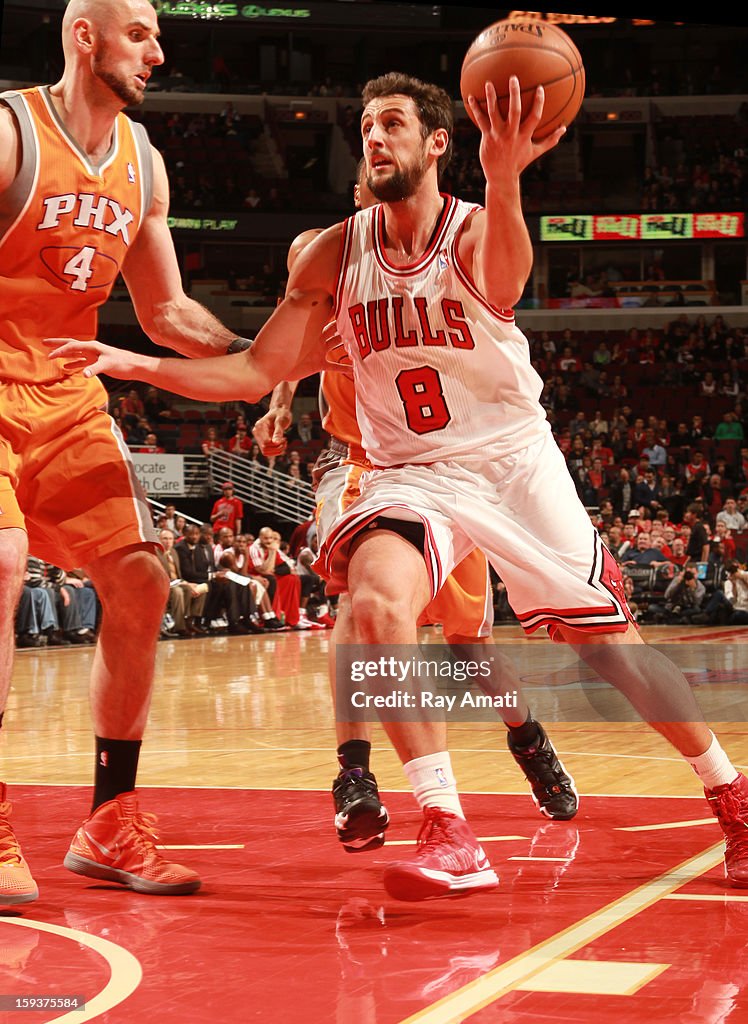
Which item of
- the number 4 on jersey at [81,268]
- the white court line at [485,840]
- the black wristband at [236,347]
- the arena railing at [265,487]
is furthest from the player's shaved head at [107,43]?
the arena railing at [265,487]

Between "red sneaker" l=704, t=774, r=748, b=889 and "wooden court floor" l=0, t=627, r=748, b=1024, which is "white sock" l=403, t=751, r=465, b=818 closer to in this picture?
"wooden court floor" l=0, t=627, r=748, b=1024

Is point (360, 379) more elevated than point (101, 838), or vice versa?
point (360, 379)

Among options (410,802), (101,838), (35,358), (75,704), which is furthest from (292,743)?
(35,358)

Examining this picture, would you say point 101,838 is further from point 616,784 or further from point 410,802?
point 616,784

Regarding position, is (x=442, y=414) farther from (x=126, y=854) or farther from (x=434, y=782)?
(x=126, y=854)

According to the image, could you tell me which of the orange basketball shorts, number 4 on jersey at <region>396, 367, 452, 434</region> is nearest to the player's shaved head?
the orange basketball shorts

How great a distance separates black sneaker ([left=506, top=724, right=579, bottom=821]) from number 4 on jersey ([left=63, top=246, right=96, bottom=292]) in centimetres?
219

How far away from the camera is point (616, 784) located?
16.5 ft

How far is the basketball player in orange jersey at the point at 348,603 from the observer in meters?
4.07

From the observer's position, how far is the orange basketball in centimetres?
331

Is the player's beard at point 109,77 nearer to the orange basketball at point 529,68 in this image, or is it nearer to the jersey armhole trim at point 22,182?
the jersey armhole trim at point 22,182

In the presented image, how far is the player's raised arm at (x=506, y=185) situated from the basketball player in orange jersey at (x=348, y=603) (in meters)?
0.81

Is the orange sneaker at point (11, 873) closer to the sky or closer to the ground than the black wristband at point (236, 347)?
closer to the ground

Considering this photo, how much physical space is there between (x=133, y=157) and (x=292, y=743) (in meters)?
3.48
